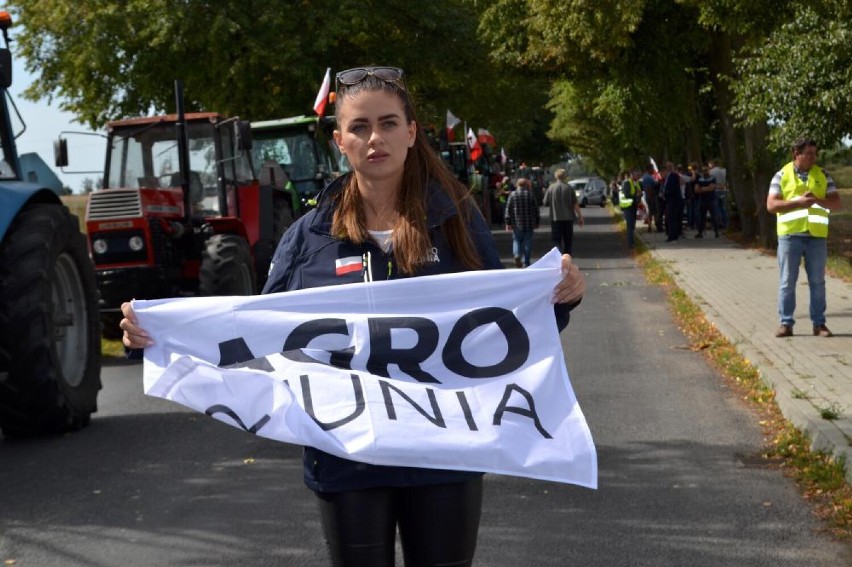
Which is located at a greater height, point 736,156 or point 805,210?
point 736,156

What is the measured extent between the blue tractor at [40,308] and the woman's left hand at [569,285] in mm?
5959

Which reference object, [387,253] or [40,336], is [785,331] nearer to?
[40,336]

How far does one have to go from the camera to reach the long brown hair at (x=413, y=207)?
3.43 meters

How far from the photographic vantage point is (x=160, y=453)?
8.56 metres

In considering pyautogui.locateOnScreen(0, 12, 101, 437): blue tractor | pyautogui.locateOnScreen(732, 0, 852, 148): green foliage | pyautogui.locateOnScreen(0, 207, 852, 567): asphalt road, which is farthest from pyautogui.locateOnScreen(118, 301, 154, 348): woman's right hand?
pyautogui.locateOnScreen(732, 0, 852, 148): green foliage

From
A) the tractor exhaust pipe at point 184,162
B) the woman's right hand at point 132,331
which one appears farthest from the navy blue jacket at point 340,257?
the tractor exhaust pipe at point 184,162

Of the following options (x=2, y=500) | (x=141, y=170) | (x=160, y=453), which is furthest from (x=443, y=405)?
(x=141, y=170)

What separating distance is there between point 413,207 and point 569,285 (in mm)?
493

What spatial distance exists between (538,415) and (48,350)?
6047 mm

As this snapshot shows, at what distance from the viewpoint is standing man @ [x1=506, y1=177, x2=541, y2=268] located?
24.6 m

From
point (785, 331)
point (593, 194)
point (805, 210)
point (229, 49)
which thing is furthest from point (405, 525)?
point (593, 194)

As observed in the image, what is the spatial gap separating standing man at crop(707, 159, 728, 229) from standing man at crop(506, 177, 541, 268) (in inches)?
392

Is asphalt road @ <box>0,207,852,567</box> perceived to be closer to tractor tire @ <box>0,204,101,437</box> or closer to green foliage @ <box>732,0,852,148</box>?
tractor tire @ <box>0,204,101,437</box>

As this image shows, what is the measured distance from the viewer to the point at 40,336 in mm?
8875
